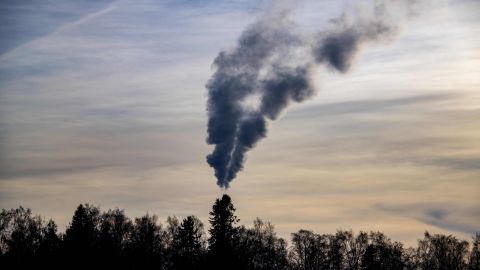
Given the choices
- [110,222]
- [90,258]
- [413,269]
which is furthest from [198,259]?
[413,269]

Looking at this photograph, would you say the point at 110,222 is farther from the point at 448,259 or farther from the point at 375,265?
the point at 448,259

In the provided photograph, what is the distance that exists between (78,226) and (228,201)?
23.4 metres

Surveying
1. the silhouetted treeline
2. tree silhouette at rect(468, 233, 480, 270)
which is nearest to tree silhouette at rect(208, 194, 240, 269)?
the silhouetted treeline

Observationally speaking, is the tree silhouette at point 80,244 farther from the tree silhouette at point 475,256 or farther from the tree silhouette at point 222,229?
the tree silhouette at point 475,256

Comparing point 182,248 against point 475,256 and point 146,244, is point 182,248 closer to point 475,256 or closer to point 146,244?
point 146,244

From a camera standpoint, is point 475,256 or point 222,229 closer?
point 222,229

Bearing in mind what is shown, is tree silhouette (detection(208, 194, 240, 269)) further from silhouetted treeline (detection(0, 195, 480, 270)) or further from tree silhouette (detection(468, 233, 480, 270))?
tree silhouette (detection(468, 233, 480, 270))

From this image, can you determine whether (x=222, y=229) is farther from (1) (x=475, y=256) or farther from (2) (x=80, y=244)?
(1) (x=475, y=256)

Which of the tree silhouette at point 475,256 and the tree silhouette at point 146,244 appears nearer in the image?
the tree silhouette at point 146,244

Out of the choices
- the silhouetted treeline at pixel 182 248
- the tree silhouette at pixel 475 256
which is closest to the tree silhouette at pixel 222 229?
the silhouetted treeline at pixel 182 248

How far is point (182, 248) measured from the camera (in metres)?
153

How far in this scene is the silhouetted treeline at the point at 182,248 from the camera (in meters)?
120

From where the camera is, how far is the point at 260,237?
190 m

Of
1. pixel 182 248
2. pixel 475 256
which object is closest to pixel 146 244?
pixel 182 248
